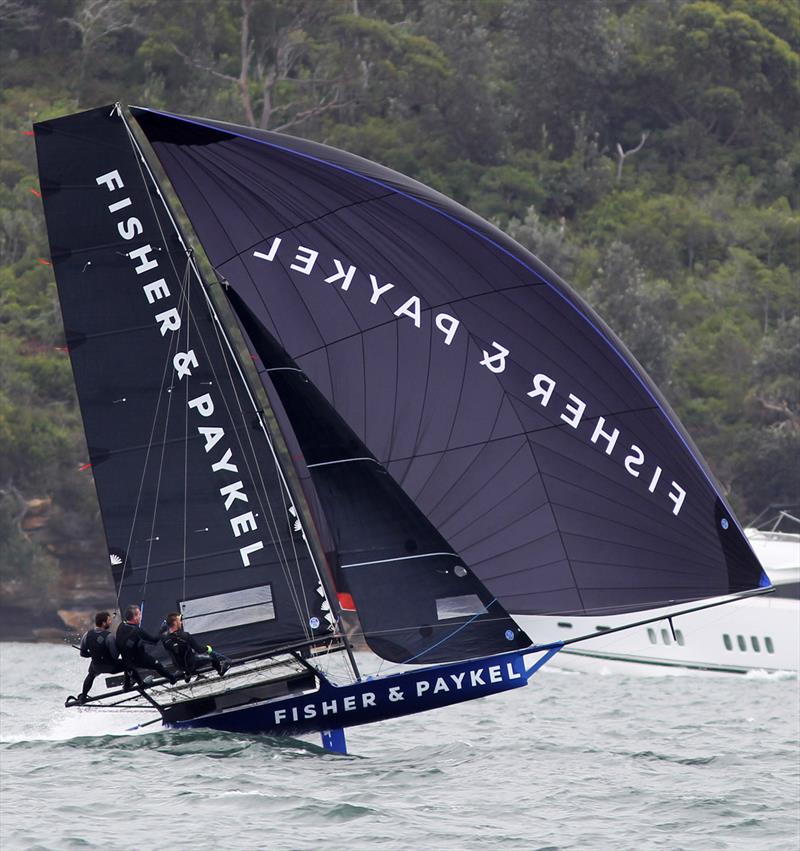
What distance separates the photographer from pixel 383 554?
13422 millimetres

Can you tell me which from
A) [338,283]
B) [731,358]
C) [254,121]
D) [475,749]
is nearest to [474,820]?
[475,749]

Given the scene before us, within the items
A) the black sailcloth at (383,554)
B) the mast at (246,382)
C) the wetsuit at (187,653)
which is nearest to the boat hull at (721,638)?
the mast at (246,382)

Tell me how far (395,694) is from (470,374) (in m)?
2.57

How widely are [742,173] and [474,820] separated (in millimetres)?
45445

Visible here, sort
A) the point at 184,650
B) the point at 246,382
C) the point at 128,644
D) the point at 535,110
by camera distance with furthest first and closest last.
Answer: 1. the point at 535,110
2. the point at 246,382
3. the point at 184,650
4. the point at 128,644

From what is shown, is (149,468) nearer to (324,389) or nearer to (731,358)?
(324,389)

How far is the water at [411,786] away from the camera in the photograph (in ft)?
35.2

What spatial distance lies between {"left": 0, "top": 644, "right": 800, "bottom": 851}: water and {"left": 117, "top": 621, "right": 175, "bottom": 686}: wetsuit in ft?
2.39

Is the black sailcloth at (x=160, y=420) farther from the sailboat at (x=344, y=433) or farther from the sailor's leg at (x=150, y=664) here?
the sailor's leg at (x=150, y=664)

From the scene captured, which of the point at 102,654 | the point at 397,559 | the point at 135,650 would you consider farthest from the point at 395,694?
the point at 102,654

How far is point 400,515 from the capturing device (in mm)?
13328

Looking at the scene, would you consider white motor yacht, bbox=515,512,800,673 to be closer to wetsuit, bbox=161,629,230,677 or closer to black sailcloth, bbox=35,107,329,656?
black sailcloth, bbox=35,107,329,656

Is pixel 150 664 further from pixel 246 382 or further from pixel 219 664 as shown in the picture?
pixel 246 382

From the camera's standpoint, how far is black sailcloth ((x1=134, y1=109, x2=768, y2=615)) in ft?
42.6
